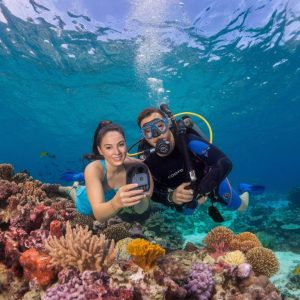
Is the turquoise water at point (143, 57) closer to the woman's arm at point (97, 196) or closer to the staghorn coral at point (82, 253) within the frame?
the woman's arm at point (97, 196)

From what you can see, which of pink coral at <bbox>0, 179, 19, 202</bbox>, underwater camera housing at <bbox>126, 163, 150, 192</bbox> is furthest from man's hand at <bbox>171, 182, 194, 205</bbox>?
pink coral at <bbox>0, 179, 19, 202</bbox>

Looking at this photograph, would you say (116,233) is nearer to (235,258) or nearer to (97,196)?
(97,196)

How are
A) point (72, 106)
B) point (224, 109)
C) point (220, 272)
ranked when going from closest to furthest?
point (220, 272) → point (72, 106) → point (224, 109)

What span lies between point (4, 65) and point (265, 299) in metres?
23.5

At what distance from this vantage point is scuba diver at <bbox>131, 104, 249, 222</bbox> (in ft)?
15.8

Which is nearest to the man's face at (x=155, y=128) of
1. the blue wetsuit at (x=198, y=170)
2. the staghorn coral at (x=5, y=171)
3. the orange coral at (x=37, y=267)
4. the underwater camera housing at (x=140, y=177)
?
the blue wetsuit at (x=198, y=170)

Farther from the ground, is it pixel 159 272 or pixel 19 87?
pixel 19 87

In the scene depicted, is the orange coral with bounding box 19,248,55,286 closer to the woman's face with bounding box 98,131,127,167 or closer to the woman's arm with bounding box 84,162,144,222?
the woman's arm with bounding box 84,162,144,222

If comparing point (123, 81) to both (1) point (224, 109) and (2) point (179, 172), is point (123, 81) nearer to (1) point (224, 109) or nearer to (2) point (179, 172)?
(1) point (224, 109)

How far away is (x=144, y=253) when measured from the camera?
3293 millimetres

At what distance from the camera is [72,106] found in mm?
29766

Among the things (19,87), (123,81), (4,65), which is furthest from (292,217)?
(19,87)

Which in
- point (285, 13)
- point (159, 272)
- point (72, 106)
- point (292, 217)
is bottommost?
point (292, 217)

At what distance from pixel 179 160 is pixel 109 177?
150cm
